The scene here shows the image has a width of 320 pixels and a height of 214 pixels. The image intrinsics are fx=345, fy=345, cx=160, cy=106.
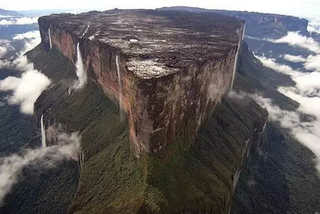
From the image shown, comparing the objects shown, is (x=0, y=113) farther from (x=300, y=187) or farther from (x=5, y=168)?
(x=300, y=187)


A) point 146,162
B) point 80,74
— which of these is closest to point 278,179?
point 146,162

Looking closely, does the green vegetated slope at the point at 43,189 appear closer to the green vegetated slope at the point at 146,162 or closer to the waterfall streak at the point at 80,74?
the green vegetated slope at the point at 146,162

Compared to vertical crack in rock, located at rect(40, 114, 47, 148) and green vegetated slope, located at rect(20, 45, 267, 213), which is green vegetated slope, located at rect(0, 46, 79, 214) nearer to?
vertical crack in rock, located at rect(40, 114, 47, 148)

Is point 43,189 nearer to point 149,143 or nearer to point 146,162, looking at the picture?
point 146,162


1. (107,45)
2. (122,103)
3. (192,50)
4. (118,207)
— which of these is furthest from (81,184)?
(192,50)

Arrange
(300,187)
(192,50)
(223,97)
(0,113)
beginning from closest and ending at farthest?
1. (192,50)
2. (300,187)
3. (223,97)
4. (0,113)

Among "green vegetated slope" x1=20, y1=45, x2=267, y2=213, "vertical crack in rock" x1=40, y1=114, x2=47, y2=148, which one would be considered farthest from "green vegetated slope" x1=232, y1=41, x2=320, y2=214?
"vertical crack in rock" x1=40, y1=114, x2=47, y2=148
